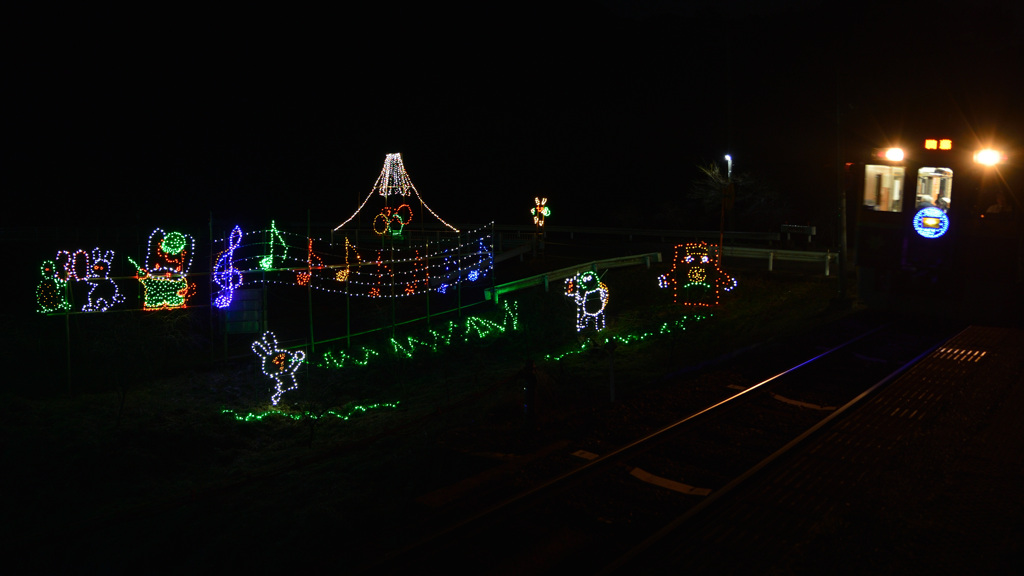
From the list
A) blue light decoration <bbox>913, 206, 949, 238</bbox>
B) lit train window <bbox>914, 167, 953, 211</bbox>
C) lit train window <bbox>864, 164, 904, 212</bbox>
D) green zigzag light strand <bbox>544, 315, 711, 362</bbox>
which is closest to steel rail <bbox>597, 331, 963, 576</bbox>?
blue light decoration <bbox>913, 206, 949, 238</bbox>

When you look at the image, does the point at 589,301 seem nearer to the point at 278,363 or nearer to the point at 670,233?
the point at 278,363

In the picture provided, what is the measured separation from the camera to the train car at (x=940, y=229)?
44.8 ft

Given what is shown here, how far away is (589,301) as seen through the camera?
21.0 meters

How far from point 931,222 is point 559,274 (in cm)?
1219

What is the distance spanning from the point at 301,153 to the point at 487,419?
83322mm

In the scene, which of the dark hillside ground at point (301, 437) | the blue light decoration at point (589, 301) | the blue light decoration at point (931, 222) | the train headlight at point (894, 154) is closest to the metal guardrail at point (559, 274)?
the blue light decoration at point (589, 301)

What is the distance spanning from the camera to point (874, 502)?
6.10 metres

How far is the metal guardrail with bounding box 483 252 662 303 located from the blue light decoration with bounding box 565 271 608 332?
203 cm

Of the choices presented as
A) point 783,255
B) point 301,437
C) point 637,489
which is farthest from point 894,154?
point 301,437

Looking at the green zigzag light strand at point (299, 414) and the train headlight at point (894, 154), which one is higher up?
the train headlight at point (894, 154)

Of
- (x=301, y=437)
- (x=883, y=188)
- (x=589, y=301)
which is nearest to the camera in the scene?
(x=301, y=437)

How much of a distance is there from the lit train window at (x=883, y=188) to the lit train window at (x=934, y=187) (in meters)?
0.36

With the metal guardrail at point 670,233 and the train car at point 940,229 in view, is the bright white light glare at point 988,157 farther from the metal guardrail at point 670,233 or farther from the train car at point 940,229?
the metal guardrail at point 670,233

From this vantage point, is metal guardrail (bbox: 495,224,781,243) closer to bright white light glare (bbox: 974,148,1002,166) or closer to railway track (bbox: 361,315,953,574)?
bright white light glare (bbox: 974,148,1002,166)
